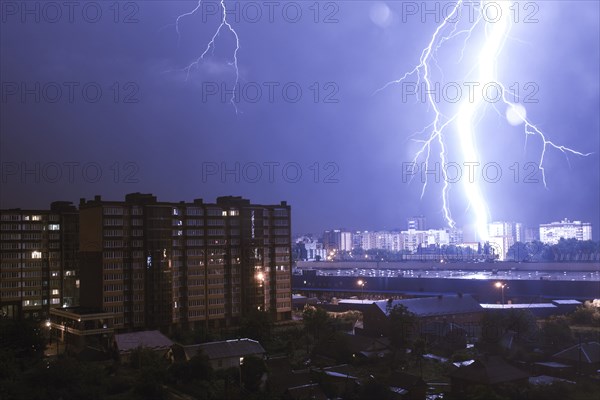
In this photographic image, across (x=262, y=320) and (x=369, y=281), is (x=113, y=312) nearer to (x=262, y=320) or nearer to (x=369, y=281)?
(x=262, y=320)

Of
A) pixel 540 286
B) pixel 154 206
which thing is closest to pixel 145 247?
pixel 154 206

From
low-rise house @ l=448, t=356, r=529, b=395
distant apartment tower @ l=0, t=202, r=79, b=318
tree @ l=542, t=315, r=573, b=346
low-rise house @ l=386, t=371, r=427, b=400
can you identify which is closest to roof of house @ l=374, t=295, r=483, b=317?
tree @ l=542, t=315, r=573, b=346

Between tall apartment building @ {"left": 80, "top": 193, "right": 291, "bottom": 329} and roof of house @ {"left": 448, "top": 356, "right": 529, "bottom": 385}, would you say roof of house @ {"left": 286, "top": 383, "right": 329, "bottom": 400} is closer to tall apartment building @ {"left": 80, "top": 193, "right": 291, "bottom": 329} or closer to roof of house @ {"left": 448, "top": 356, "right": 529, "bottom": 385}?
roof of house @ {"left": 448, "top": 356, "right": 529, "bottom": 385}

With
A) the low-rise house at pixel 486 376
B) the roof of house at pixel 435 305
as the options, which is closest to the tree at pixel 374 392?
the low-rise house at pixel 486 376

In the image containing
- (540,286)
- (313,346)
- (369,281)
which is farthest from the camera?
(369,281)

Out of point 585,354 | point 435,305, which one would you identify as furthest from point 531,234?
point 585,354

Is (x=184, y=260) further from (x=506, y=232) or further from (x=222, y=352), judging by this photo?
(x=506, y=232)

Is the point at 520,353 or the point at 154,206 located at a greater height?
the point at 154,206
